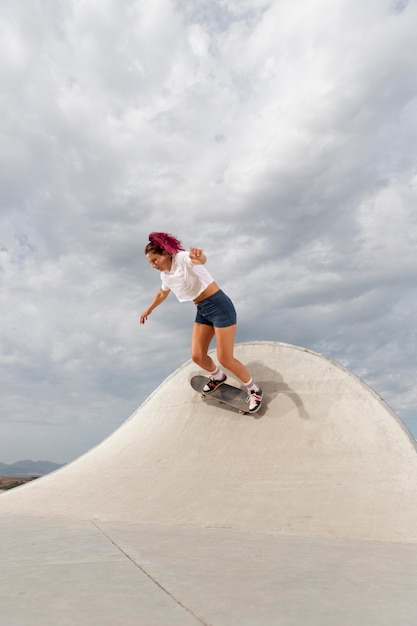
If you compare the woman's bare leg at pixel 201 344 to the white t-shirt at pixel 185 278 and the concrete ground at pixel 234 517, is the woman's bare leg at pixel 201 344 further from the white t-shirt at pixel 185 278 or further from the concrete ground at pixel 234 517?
the concrete ground at pixel 234 517

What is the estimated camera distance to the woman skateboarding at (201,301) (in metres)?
5.62

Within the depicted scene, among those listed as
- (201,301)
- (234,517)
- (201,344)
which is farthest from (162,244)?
(234,517)

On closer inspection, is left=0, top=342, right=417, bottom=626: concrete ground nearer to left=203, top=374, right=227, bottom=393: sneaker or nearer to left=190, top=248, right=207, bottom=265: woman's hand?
left=203, top=374, right=227, bottom=393: sneaker

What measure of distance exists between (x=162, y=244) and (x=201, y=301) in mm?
890

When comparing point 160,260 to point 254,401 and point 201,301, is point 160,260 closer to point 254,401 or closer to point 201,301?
point 201,301

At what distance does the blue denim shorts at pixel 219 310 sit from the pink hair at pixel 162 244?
768mm

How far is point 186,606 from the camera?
1.76 meters

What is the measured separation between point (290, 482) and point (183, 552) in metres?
2.32

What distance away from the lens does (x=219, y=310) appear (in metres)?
5.82

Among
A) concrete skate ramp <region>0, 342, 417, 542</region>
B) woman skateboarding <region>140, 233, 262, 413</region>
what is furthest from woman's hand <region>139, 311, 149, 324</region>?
concrete skate ramp <region>0, 342, 417, 542</region>

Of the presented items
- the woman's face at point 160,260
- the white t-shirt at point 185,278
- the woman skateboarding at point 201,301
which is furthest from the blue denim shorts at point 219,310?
the woman's face at point 160,260

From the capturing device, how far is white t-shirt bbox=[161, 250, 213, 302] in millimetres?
5605

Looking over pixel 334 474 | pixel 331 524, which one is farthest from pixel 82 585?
pixel 334 474

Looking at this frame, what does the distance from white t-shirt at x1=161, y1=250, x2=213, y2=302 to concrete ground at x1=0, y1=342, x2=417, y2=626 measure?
1.58 metres
